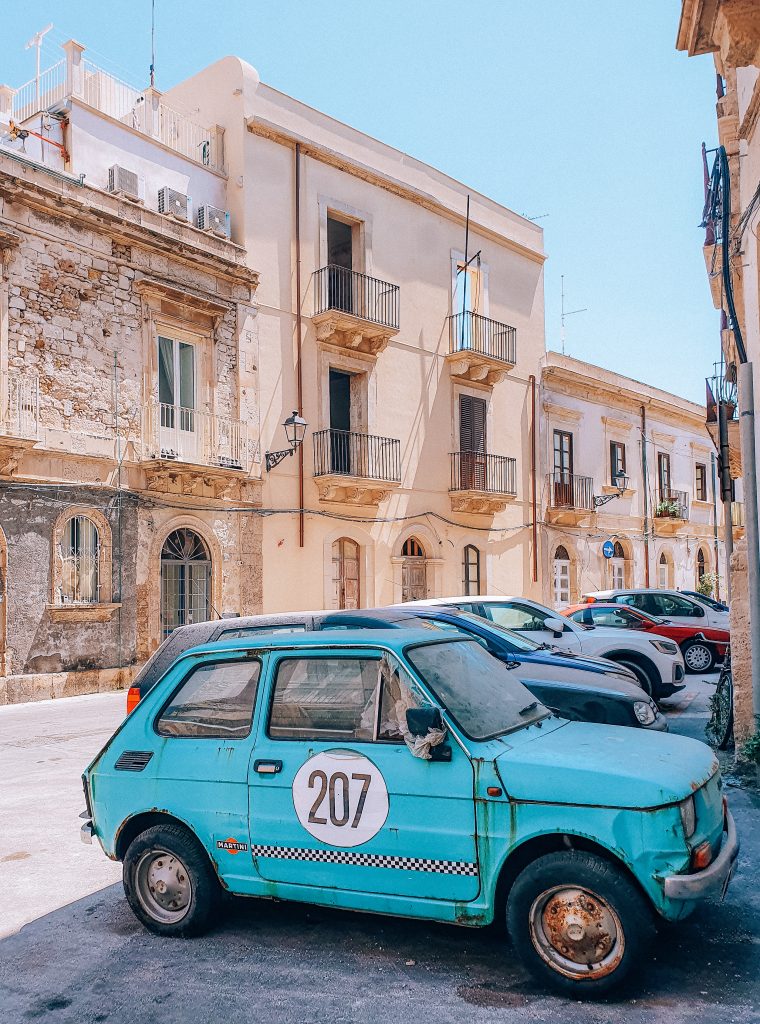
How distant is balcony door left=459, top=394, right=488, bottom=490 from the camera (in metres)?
23.9

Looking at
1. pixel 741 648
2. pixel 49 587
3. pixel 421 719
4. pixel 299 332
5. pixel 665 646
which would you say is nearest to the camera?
pixel 421 719

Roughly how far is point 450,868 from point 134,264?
603 inches

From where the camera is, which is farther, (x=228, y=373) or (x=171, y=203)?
(x=228, y=373)

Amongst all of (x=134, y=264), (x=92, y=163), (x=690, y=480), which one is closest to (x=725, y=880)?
(x=134, y=264)

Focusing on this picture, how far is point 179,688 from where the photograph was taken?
4.88 metres

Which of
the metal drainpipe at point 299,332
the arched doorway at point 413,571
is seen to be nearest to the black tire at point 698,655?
the arched doorway at point 413,571

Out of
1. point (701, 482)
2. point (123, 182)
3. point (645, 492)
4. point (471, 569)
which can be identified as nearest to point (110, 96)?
point (123, 182)

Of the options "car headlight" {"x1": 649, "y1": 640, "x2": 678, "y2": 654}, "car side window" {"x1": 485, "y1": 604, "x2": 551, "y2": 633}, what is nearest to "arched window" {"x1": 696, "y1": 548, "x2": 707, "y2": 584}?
"car headlight" {"x1": 649, "y1": 640, "x2": 678, "y2": 654}

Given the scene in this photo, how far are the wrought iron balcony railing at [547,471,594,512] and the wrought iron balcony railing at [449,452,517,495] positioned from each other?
2.20m

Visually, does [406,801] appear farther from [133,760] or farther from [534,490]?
[534,490]

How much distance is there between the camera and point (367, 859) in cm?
414

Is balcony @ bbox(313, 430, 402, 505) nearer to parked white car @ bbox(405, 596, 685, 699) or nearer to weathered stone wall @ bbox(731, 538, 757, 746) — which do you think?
parked white car @ bbox(405, 596, 685, 699)

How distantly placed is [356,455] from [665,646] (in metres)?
10.5

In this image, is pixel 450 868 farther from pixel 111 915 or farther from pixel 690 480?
pixel 690 480
